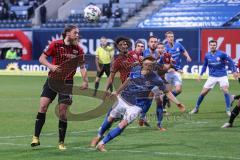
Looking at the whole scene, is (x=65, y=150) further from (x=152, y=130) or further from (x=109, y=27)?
(x=109, y=27)

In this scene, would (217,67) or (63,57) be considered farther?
(217,67)

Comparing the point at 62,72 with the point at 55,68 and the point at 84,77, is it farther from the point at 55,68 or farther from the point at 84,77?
the point at 84,77

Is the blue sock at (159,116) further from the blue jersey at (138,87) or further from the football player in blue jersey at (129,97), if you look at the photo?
the football player in blue jersey at (129,97)

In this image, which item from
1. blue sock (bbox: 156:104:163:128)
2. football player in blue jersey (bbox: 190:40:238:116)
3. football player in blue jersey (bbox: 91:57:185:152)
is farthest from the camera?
football player in blue jersey (bbox: 190:40:238:116)

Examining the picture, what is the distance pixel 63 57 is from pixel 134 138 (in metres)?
2.81

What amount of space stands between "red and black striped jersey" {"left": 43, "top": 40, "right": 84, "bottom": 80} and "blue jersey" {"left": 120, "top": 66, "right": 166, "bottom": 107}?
3.60 ft

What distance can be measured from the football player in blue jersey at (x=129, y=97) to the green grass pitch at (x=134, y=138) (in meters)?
0.37

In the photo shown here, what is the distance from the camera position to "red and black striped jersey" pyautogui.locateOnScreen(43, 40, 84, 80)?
13.2m

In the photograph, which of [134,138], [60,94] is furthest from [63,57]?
[134,138]

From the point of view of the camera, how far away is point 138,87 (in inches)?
551

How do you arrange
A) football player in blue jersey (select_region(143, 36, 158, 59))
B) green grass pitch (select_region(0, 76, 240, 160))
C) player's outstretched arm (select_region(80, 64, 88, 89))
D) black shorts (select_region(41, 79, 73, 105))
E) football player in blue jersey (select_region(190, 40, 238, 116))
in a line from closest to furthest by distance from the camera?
1. green grass pitch (select_region(0, 76, 240, 160))
2. player's outstretched arm (select_region(80, 64, 88, 89))
3. black shorts (select_region(41, 79, 73, 105))
4. football player in blue jersey (select_region(143, 36, 158, 59))
5. football player in blue jersey (select_region(190, 40, 238, 116))

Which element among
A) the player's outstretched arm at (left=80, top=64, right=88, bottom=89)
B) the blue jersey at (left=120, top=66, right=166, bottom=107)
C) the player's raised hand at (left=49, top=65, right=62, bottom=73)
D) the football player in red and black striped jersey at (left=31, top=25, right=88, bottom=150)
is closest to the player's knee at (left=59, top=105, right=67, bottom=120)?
the football player in red and black striped jersey at (left=31, top=25, right=88, bottom=150)

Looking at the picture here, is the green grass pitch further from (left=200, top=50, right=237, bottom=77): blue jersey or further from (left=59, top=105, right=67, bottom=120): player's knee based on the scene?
(left=200, top=50, right=237, bottom=77): blue jersey

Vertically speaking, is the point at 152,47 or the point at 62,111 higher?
the point at 152,47
